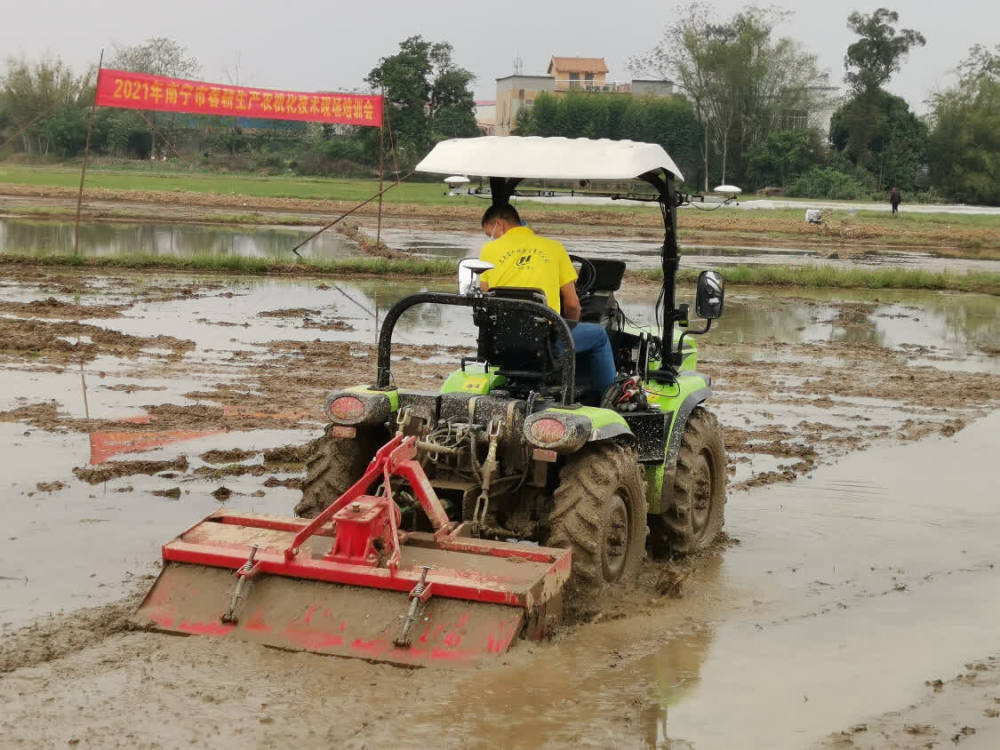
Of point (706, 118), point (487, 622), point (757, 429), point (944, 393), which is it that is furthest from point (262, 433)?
point (706, 118)

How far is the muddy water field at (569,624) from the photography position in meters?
4.87

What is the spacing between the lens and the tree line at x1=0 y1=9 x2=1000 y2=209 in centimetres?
5866

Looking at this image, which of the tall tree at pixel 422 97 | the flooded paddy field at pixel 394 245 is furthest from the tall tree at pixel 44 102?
the flooded paddy field at pixel 394 245

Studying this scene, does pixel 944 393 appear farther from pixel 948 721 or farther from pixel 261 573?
pixel 261 573

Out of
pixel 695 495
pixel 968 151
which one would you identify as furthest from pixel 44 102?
pixel 695 495

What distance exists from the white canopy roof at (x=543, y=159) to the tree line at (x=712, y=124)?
48.6 metres

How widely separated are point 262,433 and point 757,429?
3.98 m

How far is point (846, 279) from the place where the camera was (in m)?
22.7

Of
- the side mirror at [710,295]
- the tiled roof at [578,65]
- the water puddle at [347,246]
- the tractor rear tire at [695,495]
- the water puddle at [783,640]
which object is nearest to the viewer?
the water puddle at [783,640]

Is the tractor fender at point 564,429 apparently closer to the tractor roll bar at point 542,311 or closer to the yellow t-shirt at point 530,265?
the tractor roll bar at point 542,311

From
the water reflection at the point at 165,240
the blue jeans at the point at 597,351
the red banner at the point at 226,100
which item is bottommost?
the water reflection at the point at 165,240

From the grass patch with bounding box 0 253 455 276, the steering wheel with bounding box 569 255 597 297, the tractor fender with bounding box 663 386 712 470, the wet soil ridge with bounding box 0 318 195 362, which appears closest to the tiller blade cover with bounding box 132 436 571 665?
the tractor fender with bounding box 663 386 712 470

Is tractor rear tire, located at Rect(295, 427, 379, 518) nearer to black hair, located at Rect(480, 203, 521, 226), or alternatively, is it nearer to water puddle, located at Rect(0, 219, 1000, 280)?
black hair, located at Rect(480, 203, 521, 226)

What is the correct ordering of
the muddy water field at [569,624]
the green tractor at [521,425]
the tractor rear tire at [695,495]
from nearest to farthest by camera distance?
the muddy water field at [569,624] → the green tractor at [521,425] → the tractor rear tire at [695,495]
